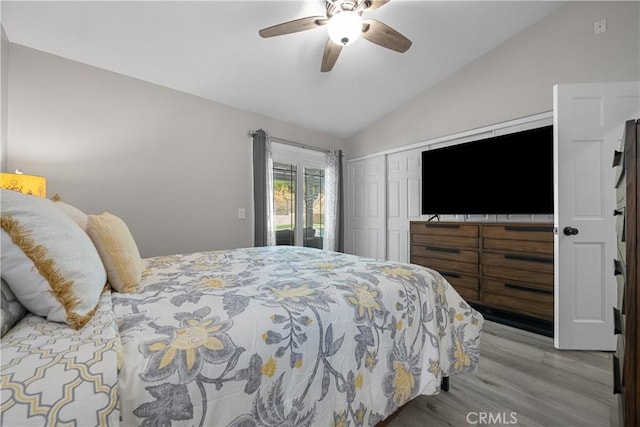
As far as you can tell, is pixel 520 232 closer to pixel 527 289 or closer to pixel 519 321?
pixel 527 289

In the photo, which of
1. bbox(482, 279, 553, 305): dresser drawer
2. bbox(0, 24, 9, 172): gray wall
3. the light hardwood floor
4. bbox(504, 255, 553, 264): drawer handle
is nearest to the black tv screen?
bbox(504, 255, 553, 264): drawer handle

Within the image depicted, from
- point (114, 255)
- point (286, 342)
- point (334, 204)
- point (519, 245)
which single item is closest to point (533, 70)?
point (519, 245)

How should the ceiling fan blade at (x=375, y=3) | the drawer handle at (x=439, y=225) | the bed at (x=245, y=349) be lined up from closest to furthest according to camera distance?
1. the bed at (x=245, y=349)
2. the ceiling fan blade at (x=375, y=3)
3. the drawer handle at (x=439, y=225)

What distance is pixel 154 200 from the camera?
2.65 meters

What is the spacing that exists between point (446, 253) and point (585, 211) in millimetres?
1183

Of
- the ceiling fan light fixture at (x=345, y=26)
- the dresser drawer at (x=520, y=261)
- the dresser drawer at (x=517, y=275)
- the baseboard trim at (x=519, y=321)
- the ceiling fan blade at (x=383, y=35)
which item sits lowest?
the baseboard trim at (x=519, y=321)

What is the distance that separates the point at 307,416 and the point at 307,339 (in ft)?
0.76

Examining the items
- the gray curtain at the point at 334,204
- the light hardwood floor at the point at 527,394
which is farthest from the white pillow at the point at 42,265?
the gray curtain at the point at 334,204

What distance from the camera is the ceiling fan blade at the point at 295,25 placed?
5.98 feet

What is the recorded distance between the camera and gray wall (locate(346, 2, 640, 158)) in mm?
2242

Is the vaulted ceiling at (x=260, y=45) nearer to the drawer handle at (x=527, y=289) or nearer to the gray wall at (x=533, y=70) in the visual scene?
the gray wall at (x=533, y=70)

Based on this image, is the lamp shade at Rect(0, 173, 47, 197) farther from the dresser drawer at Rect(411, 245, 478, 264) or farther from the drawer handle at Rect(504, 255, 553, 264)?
the drawer handle at Rect(504, 255, 553, 264)

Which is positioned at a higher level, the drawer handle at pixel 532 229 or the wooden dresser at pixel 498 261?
the drawer handle at pixel 532 229

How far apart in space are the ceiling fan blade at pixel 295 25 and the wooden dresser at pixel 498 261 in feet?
7.49
